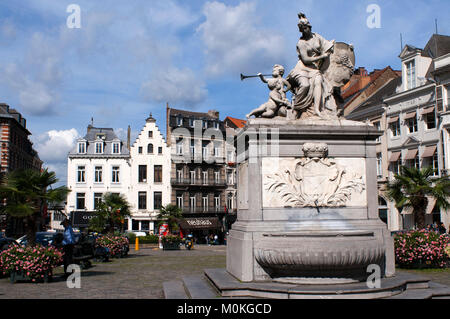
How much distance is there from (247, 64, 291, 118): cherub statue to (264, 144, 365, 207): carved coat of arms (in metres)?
1.17

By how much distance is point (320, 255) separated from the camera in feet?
25.0

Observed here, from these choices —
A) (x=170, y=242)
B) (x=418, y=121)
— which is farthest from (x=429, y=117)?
(x=170, y=242)

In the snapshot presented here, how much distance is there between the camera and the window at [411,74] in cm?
3662

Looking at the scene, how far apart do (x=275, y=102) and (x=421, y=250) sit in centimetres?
820

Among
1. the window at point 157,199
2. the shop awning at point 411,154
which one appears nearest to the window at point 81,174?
the window at point 157,199

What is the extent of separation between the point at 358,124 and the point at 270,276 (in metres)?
3.75

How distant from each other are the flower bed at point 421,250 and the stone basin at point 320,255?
7.30 meters

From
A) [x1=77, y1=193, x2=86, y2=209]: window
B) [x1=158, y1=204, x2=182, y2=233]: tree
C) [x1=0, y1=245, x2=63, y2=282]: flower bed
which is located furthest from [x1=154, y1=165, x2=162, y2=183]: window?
[x1=0, y1=245, x2=63, y2=282]: flower bed

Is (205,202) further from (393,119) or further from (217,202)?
(393,119)

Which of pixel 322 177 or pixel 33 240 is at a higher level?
pixel 322 177

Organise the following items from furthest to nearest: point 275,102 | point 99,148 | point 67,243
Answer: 1. point 99,148
2. point 67,243
3. point 275,102

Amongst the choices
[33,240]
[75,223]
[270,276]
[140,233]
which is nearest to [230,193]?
[140,233]

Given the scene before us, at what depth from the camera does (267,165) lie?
9.23 meters
